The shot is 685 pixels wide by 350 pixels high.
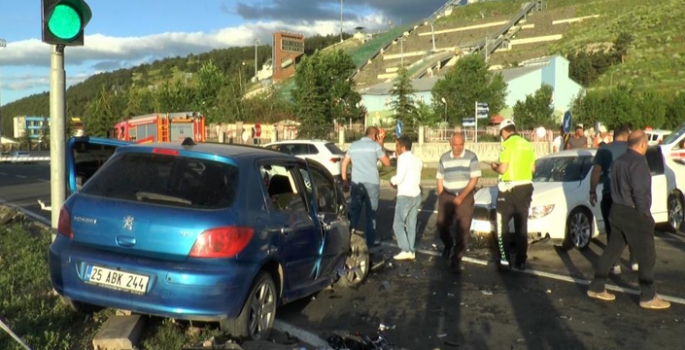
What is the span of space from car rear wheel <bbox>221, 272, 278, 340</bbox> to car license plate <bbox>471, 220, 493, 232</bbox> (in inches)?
211

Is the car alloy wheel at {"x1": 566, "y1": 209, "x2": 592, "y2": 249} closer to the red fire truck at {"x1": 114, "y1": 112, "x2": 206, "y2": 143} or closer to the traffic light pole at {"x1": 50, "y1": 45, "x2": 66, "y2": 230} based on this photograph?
the traffic light pole at {"x1": 50, "y1": 45, "x2": 66, "y2": 230}

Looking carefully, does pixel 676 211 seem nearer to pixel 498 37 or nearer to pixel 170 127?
pixel 170 127

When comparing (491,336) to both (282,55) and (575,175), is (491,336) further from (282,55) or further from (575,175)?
(282,55)

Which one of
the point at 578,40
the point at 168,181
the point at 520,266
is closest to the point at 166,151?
the point at 168,181

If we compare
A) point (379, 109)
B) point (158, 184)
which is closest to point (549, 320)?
point (158, 184)

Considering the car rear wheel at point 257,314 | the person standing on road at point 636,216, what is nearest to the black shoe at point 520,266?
the person standing on road at point 636,216

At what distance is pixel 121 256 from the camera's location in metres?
5.56

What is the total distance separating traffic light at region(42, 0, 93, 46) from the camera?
617 cm

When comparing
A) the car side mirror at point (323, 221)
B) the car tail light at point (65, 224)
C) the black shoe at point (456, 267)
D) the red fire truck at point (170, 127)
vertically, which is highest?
the red fire truck at point (170, 127)

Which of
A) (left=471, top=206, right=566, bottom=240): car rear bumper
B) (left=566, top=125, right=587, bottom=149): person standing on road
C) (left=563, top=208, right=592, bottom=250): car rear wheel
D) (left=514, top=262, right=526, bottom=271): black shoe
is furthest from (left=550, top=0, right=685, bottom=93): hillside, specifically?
(left=514, top=262, right=526, bottom=271): black shoe

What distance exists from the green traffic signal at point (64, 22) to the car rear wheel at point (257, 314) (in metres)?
2.66

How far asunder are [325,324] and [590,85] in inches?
2820

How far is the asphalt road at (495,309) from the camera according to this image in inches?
247

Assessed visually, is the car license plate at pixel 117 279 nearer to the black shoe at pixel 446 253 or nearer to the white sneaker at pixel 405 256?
the white sneaker at pixel 405 256
